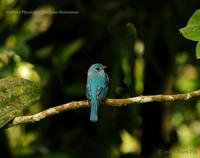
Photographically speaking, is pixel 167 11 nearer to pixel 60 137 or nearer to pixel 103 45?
pixel 103 45

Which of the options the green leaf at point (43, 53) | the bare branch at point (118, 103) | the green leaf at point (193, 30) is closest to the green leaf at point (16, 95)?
the bare branch at point (118, 103)

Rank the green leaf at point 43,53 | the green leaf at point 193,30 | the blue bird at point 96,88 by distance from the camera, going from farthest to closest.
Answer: the green leaf at point 43,53 → the blue bird at point 96,88 → the green leaf at point 193,30

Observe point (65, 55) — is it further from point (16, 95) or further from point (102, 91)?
point (16, 95)

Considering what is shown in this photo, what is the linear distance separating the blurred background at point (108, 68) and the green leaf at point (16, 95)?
118 centimetres

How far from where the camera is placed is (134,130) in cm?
562

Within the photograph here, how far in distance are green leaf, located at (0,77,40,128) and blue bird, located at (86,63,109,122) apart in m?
0.36

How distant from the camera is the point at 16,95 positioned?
3.95 m

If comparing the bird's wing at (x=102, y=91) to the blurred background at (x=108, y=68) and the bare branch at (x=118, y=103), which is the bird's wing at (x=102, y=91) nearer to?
the bare branch at (x=118, y=103)

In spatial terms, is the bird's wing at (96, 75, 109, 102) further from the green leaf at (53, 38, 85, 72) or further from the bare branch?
the green leaf at (53, 38, 85, 72)

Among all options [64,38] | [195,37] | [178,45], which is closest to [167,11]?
[178,45]

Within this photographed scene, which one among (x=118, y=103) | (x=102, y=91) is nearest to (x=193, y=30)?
(x=118, y=103)

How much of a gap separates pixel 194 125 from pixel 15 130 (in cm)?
168

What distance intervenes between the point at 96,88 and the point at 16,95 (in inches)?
22.8

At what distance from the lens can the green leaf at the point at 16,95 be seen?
3797 mm
